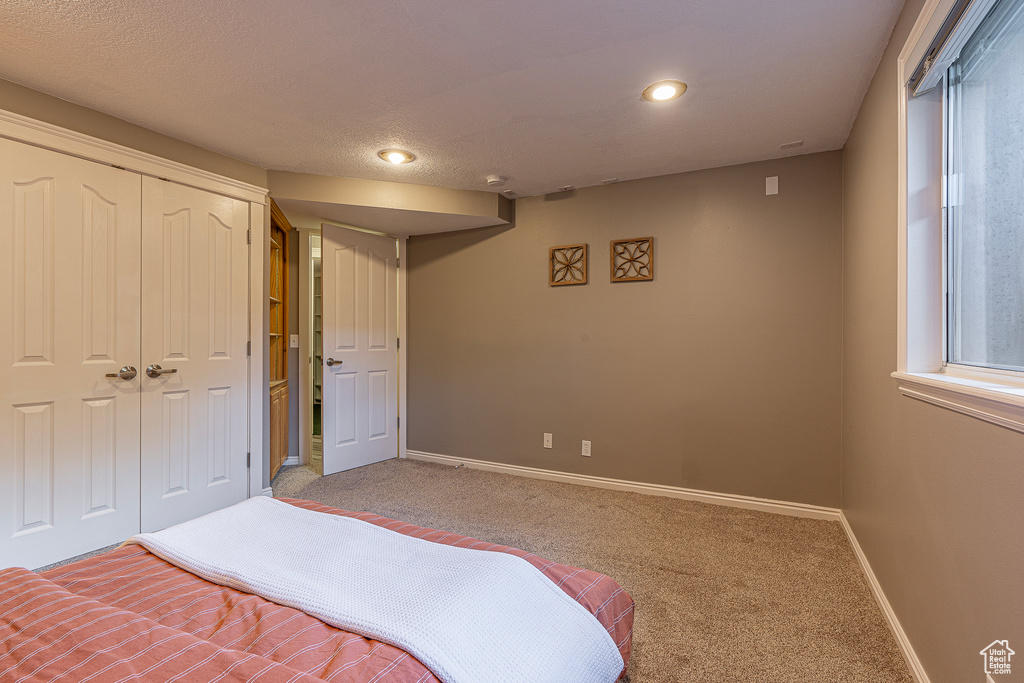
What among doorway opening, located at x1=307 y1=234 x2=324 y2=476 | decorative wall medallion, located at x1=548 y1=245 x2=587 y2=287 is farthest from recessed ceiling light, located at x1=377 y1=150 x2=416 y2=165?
doorway opening, located at x1=307 y1=234 x2=324 y2=476

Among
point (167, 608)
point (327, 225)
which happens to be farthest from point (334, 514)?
point (327, 225)

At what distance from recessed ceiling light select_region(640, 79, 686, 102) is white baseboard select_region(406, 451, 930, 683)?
2403mm

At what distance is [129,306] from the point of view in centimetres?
273

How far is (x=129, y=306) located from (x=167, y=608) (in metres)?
2.23

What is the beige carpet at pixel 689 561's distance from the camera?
1.73 m

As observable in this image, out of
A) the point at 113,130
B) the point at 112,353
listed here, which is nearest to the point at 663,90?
the point at 113,130

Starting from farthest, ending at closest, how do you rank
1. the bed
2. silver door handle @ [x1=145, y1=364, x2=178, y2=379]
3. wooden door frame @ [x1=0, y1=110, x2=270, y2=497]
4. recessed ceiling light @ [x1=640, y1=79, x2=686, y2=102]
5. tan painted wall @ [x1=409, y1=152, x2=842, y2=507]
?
tan painted wall @ [x1=409, y1=152, x2=842, y2=507] < silver door handle @ [x1=145, y1=364, x2=178, y2=379] < wooden door frame @ [x1=0, y1=110, x2=270, y2=497] < recessed ceiling light @ [x1=640, y1=79, x2=686, y2=102] < the bed

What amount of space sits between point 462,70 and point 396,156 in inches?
45.2

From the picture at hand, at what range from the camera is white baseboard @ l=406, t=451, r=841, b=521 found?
3.14 meters

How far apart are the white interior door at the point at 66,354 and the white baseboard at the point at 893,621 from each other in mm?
3655

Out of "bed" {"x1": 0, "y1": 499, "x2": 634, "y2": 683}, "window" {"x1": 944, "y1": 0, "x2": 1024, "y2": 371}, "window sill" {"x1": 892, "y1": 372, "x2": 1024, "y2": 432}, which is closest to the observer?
"bed" {"x1": 0, "y1": 499, "x2": 634, "y2": 683}

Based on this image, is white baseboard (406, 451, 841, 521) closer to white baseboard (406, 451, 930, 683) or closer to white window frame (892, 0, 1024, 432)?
white baseboard (406, 451, 930, 683)

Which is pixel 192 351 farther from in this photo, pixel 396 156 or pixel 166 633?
pixel 166 633

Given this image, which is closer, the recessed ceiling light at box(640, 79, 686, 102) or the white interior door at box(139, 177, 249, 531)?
the recessed ceiling light at box(640, 79, 686, 102)
